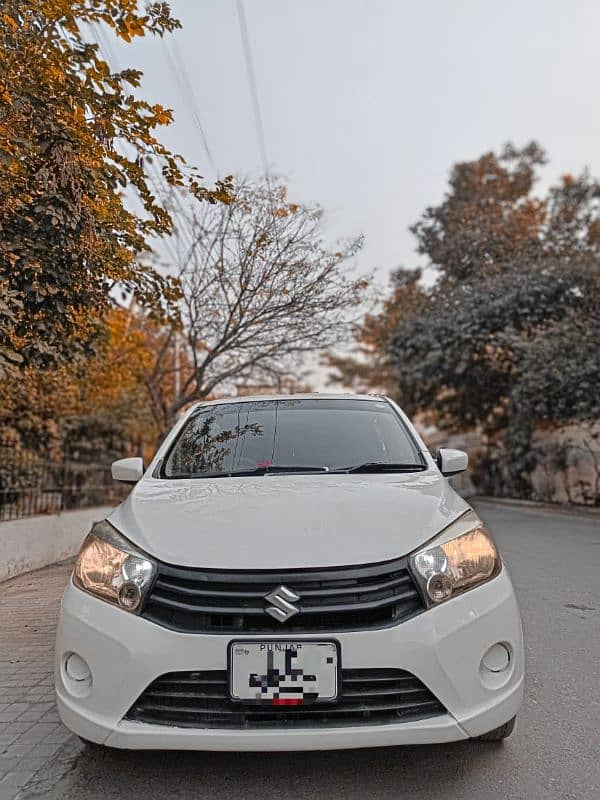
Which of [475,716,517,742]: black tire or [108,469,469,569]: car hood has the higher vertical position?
[108,469,469,569]: car hood

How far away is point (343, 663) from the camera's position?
256 cm

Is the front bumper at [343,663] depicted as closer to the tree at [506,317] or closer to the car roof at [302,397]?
the car roof at [302,397]

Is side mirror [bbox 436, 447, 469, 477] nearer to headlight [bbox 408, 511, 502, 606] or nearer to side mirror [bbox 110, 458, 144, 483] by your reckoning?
headlight [bbox 408, 511, 502, 606]

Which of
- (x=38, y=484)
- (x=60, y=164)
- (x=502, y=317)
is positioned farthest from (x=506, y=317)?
(x=60, y=164)

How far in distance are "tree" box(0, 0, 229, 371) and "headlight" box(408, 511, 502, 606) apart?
3.59 m

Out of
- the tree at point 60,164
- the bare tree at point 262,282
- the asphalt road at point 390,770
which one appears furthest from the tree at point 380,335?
the asphalt road at point 390,770

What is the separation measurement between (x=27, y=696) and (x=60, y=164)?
345 cm

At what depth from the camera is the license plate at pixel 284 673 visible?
255 cm

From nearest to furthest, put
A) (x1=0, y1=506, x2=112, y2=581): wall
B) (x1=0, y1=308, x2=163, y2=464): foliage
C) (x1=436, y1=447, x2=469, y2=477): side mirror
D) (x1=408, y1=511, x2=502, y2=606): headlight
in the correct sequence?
(x1=408, y1=511, x2=502, y2=606): headlight < (x1=436, y1=447, x2=469, y2=477): side mirror < (x1=0, y1=506, x2=112, y2=581): wall < (x1=0, y1=308, x2=163, y2=464): foliage

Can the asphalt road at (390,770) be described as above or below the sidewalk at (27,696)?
above

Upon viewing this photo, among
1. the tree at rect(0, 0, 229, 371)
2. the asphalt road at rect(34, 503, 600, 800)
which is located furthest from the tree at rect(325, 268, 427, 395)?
the asphalt road at rect(34, 503, 600, 800)

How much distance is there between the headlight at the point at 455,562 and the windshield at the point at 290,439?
2.76 feet

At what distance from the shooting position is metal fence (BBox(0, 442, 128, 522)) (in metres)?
8.83

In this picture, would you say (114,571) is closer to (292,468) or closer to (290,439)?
(292,468)
